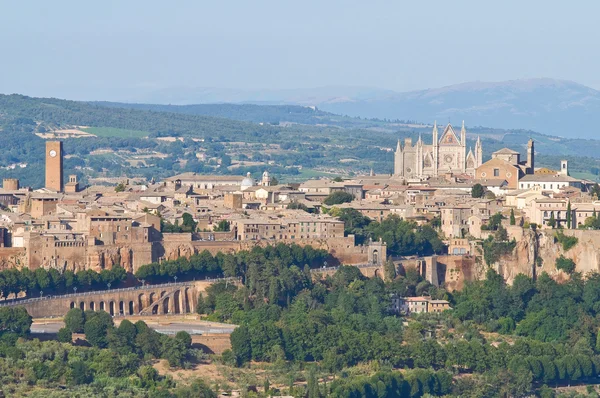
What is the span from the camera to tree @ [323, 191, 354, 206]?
3145 inches

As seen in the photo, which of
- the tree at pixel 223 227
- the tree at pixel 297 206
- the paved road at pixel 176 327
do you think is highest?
the tree at pixel 297 206

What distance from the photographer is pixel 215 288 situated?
212ft

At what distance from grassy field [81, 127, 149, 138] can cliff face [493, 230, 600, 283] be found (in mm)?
103079

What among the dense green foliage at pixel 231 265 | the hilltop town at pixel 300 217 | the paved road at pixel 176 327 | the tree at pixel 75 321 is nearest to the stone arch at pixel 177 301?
the dense green foliage at pixel 231 265

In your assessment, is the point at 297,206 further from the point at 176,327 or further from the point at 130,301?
the point at 176,327

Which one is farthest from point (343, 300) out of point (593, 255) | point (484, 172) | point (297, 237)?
point (484, 172)

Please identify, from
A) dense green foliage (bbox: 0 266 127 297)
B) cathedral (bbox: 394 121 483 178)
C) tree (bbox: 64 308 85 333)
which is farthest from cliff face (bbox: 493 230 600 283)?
cathedral (bbox: 394 121 483 178)

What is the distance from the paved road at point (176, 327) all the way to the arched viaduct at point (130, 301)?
0.95 meters

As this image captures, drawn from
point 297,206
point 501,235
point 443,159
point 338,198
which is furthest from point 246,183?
point 501,235

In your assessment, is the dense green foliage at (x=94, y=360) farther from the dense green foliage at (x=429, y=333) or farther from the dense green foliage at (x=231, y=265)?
the dense green foliage at (x=231, y=265)

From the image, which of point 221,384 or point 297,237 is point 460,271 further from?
point 221,384

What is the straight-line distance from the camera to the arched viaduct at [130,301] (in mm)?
60594

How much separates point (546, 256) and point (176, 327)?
54.9 feet

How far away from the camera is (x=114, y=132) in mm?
176250
